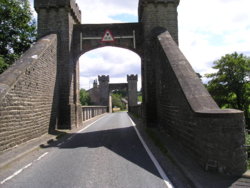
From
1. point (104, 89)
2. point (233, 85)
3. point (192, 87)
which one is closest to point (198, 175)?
point (192, 87)

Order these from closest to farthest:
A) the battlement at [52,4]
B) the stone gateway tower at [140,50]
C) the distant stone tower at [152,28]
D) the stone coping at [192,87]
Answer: the stone coping at [192,87] → the stone gateway tower at [140,50] → the distant stone tower at [152,28] → the battlement at [52,4]

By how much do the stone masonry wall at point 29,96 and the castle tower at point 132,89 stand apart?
176 feet

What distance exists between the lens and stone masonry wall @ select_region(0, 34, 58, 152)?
8.03 m

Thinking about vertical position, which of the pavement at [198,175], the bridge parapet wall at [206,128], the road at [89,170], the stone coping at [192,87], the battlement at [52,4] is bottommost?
the road at [89,170]

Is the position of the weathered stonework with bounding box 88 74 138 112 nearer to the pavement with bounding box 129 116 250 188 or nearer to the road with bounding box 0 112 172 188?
the road with bounding box 0 112 172 188

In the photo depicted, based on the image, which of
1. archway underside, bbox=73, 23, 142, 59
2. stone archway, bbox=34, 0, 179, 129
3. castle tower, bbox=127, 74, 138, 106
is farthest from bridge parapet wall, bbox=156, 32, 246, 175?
castle tower, bbox=127, 74, 138, 106

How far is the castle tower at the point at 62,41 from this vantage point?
1509cm

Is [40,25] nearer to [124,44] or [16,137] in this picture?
[124,44]

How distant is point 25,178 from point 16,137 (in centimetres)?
361

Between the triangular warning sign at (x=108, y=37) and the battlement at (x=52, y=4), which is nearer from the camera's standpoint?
the battlement at (x=52, y=4)

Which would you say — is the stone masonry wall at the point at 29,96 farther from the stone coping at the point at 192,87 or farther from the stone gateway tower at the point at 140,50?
the stone coping at the point at 192,87

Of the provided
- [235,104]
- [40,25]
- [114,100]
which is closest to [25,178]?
[40,25]

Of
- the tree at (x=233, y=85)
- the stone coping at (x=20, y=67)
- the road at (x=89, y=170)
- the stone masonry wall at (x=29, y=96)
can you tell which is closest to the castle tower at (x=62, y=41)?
the stone masonry wall at (x=29, y=96)

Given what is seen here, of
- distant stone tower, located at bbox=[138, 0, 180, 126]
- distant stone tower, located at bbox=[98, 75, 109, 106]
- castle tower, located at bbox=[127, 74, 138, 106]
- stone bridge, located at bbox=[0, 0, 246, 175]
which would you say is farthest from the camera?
castle tower, located at bbox=[127, 74, 138, 106]
